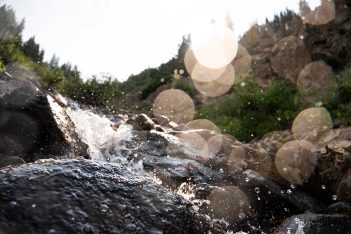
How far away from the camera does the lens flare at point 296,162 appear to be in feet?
22.0

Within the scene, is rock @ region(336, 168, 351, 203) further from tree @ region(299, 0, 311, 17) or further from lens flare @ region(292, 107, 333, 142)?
tree @ region(299, 0, 311, 17)

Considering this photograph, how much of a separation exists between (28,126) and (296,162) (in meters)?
4.85

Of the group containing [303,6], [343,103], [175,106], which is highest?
[303,6]

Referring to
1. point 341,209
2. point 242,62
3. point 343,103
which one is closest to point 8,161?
point 341,209

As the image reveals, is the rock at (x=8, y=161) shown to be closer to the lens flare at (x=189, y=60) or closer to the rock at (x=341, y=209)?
the rock at (x=341, y=209)

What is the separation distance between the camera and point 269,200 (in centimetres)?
560

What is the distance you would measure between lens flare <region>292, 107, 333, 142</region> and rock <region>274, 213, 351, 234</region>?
4.29 metres

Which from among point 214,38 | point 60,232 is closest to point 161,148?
point 60,232

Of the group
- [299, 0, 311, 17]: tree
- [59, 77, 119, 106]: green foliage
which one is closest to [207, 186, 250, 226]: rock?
[59, 77, 119, 106]: green foliage

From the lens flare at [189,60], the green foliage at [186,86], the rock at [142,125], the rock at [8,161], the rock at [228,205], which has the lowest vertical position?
the rock at [228,205]

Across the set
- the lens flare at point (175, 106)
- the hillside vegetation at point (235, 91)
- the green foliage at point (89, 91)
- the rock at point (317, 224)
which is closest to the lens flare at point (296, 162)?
the rock at point (317, 224)

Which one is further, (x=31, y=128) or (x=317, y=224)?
(x=31, y=128)

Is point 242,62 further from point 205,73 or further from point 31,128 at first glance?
point 31,128

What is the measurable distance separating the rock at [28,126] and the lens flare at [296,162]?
403cm
